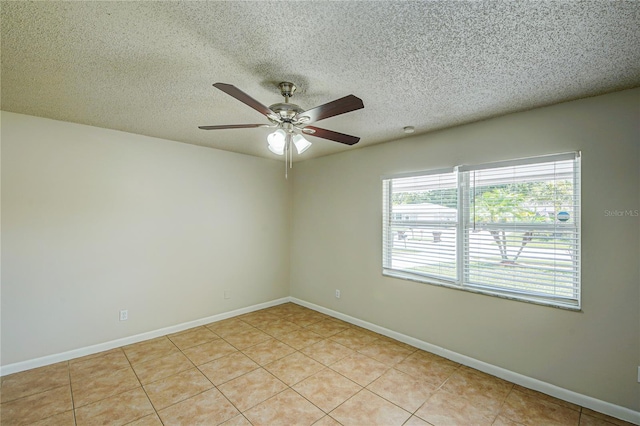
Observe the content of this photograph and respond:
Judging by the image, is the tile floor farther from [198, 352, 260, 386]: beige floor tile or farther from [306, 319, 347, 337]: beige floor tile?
[306, 319, 347, 337]: beige floor tile

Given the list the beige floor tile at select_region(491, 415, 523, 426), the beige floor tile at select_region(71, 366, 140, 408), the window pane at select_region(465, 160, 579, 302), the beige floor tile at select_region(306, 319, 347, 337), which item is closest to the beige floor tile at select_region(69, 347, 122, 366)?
the beige floor tile at select_region(71, 366, 140, 408)

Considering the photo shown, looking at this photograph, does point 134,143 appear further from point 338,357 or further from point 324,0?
point 338,357

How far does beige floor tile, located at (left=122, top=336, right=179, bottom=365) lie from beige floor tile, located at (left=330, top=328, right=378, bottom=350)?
6.26 feet

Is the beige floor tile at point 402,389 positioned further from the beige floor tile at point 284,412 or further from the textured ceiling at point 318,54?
the textured ceiling at point 318,54

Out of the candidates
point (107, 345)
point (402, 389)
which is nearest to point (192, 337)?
point (107, 345)

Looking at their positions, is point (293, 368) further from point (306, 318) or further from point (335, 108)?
point (335, 108)

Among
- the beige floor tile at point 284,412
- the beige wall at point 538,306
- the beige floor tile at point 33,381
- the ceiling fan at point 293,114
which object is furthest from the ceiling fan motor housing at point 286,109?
the beige floor tile at point 33,381

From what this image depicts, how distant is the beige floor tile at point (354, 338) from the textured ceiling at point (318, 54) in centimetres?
262

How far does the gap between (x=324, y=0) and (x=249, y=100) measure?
25.2 inches

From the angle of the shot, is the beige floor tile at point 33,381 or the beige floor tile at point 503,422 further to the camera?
the beige floor tile at point 33,381

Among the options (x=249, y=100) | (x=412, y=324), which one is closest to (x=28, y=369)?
(x=249, y=100)

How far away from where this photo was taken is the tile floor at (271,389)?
2189 millimetres

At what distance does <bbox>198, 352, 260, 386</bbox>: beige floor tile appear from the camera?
273 cm

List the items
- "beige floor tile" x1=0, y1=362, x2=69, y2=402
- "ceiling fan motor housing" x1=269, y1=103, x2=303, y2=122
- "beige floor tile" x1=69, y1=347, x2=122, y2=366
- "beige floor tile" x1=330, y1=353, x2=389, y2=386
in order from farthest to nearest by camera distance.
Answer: "beige floor tile" x1=69, y1=347, x2=122, y2=366 < "beige floor tile" x1=330, y1=353, x2=389, y2=386 < "beige floor tile" x1=0, y1=362, x2=69, y2=402 < "ceiling fan motor housing" x1=269, y1=103, x2=303, y2=122
